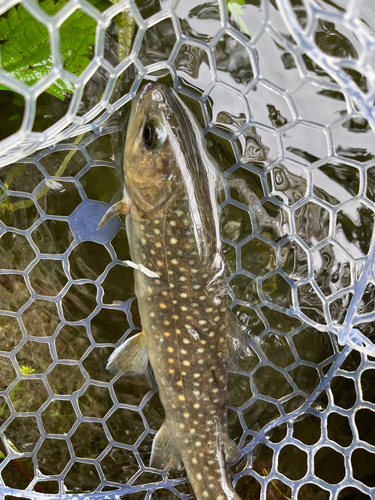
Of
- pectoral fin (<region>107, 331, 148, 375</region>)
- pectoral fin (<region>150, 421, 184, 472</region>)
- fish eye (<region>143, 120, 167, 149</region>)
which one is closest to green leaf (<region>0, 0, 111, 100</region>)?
fish eye (<region>143, 120, 167, 149</region>)

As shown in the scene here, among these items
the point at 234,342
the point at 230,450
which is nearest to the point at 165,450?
the point at 230,450

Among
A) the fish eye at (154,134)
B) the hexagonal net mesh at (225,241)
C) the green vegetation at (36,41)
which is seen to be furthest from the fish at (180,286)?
the green vegetation at (36,41)

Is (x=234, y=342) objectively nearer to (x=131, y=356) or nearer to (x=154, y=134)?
(x=131, y=356)

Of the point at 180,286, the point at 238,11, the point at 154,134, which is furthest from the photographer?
the point at 238,11

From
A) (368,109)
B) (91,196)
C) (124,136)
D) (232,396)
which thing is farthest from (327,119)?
(232,396)

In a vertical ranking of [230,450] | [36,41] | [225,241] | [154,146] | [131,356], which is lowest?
[230,450]

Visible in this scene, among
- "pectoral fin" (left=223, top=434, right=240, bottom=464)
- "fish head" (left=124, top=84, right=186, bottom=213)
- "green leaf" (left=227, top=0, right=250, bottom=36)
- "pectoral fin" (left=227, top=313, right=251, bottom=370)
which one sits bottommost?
"pectoral fin" (left=223, top=434, right=240, bottom=464)

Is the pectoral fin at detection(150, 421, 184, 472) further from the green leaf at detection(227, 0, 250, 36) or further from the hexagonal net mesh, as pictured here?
the green leaf at detection(227, 0, 250, 36)
